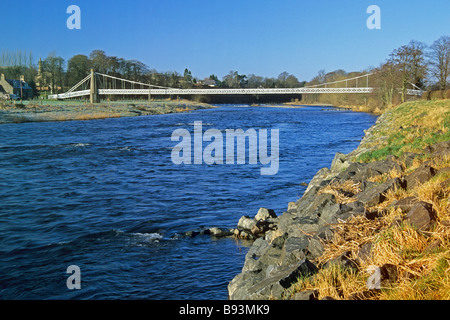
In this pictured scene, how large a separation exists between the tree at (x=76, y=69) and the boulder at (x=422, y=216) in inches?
3614

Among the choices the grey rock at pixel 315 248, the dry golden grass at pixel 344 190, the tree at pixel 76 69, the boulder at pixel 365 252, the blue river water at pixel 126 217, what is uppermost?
the tree at pixel 76 69

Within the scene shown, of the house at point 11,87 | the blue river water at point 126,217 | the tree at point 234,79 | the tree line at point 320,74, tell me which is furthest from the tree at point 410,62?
the tree at point 234,79

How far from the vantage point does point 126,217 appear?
11.0m

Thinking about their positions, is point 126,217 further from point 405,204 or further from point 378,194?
point 405,204

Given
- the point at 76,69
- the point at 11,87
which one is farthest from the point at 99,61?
the point at 11,87

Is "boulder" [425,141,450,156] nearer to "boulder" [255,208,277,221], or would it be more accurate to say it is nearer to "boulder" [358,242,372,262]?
"boulder" [255,208,277,221]

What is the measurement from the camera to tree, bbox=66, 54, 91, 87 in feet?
292

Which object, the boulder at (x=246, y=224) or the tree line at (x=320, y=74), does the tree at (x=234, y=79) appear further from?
the boulder at (x=246, y=224)

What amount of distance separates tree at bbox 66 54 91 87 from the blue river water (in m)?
70.4

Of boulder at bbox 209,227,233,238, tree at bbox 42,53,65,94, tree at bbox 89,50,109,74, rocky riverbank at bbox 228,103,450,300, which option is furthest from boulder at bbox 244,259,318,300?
tree at bbox 89,50,109,74

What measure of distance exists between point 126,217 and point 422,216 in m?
7.83

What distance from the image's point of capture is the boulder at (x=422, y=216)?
15.5 ft

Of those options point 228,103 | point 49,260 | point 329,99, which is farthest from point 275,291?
point 228,103

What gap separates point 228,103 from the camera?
132 m
